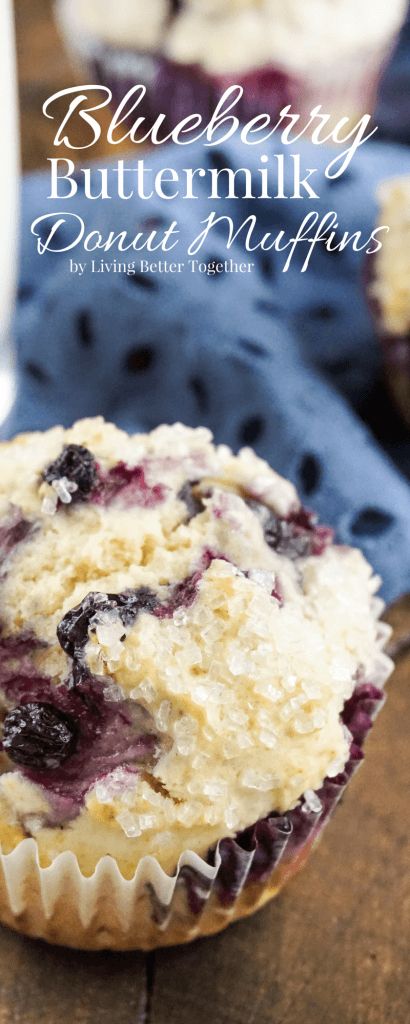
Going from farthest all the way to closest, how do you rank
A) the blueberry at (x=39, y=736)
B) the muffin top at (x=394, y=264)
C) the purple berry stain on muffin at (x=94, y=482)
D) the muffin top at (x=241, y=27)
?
1. the muffin top at (x=241, y=27)
2. the muffin top at (x=394, y=264)
3. the purple berry stain on muffin at (x=94, y=482)
4. the blueberry at (x=39, y=736)

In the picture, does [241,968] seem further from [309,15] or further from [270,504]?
[309,15]

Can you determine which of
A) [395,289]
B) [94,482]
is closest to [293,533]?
[94,482]

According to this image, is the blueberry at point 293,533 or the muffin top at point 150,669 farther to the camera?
the blueberry at point 293,533

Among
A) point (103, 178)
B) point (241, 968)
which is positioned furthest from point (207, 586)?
point (103, 178)

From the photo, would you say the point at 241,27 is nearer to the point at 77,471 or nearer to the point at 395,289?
the point at 395,289

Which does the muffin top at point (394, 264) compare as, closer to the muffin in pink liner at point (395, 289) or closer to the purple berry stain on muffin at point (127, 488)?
the muffin in pink liner at point (395, 289)

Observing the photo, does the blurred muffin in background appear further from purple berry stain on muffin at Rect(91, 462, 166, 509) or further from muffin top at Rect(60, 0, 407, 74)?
purple berry stain on muffin at Rect(91, 462, 166, 509)

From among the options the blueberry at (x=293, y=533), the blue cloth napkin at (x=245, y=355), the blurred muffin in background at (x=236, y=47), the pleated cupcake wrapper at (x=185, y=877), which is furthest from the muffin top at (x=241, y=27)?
the pleated cupcake wrapper at (x=185, y=877)
